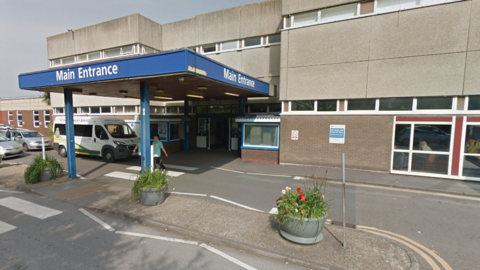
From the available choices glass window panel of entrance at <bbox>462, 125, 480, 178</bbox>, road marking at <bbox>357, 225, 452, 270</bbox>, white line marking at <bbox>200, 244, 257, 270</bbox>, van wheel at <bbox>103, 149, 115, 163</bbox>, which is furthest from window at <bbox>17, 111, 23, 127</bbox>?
glass window panel of entrance at <bbox>462, 125, 480, 178</bbox>

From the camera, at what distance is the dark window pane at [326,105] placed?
9793 millimetres

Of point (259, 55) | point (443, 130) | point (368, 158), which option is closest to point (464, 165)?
point (443, 130)

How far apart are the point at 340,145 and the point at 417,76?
3.74m

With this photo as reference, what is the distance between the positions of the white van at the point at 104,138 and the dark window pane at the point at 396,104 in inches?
459

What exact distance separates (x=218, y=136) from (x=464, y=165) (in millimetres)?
13685

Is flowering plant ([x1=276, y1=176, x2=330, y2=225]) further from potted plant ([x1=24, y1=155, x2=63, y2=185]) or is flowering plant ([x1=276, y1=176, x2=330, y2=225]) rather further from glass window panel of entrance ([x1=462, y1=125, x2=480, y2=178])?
potted plant ([x1=24, y1=155, x2=63, y2=185])

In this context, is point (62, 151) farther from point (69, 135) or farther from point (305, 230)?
point (305, 230)

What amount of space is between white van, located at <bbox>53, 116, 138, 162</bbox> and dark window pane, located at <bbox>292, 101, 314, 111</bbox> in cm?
839

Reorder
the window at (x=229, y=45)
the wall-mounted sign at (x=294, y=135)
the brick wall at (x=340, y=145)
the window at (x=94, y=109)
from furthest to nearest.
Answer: the window at (x=94, y=109), the window at (x=229, y=45), the wall-mounted sign at (x=294, y=135), the brick wall at (x=340, y=145)

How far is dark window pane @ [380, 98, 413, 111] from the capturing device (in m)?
8.63

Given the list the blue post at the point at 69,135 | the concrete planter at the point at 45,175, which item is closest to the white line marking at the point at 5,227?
the concrete planter at the point at 45,175

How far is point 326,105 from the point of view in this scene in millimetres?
9953

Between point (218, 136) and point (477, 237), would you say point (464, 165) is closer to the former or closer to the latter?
point (477, 237)

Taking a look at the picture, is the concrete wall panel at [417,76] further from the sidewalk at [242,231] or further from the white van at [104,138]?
the white van at [104,138]
